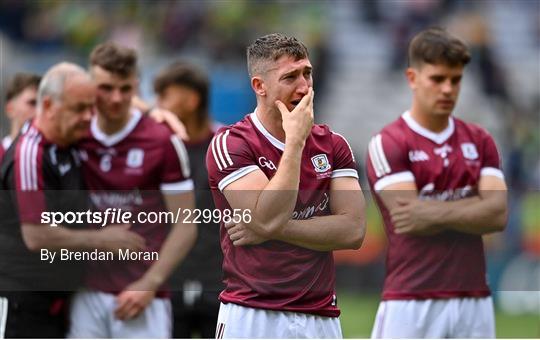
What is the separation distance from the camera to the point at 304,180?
5.02 m

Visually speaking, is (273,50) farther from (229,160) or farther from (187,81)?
(187,81)

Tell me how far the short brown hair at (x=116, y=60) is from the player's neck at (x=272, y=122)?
1.88m

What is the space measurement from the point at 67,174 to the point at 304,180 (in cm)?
187

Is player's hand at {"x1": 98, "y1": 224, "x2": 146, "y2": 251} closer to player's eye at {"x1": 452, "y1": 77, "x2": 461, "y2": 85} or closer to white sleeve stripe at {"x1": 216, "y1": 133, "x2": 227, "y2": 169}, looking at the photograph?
white sleeve stripe at {"x1": 216, "y1": 133, "x2": 227, "y2": 169}

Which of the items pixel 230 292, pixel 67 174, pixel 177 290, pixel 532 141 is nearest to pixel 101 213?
pixel 67 174

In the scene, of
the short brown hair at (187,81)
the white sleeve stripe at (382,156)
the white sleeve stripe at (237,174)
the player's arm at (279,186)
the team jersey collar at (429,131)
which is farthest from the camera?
the short brown hair at (187,81)

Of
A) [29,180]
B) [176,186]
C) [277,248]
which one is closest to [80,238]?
[29,180]

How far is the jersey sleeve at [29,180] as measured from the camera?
19.7ft

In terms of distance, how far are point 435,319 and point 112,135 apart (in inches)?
86.1

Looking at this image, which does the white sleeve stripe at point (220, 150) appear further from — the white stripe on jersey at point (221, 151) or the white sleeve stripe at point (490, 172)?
the white sleeve stripe at point (490, 172)

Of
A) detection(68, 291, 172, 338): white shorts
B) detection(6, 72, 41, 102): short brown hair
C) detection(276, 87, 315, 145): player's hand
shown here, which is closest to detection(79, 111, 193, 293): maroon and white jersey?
detection(68, 291, 172, 338): white shorts

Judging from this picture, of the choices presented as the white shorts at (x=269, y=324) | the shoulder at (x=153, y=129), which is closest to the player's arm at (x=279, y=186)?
the white shorts at (x=269, y=324)

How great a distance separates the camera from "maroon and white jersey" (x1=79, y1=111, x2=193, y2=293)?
6.52 m

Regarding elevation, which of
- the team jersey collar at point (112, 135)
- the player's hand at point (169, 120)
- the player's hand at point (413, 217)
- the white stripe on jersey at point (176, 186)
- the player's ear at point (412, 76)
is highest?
the player's ear at point (412, 76)
